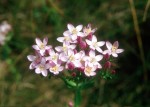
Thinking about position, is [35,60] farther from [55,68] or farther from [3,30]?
[3,30]

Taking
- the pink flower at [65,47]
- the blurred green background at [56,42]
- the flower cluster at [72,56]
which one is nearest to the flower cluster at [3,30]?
the blurred green background at [56,42]

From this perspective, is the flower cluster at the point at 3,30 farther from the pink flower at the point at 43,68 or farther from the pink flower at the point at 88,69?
the pink flower at the point at 88,69

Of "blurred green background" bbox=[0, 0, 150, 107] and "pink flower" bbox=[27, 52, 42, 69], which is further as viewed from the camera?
"blurred green background" bbox=[0, 0, 150, 107]

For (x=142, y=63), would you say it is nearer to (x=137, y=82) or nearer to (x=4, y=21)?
(x=137, y=82)

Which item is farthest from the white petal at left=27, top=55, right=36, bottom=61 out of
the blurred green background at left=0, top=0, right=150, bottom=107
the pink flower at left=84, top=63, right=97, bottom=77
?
the blurred green background at left=0, top=0, right=150, bottom=107

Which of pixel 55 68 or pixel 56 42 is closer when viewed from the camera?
pixel 55 68

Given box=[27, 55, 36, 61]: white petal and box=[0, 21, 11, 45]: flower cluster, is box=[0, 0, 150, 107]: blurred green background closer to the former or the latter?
box=[0, 21, 11, 45]: flower cluster

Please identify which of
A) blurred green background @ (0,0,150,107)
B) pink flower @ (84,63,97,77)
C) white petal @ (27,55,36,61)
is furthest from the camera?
blurred green background @ (0,0,150,107)

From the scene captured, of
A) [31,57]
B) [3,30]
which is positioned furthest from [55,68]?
[3,30]

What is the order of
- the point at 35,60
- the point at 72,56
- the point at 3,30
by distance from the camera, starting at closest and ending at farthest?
the point at 72,56 → the point at 35,60 → the point at 3,30
